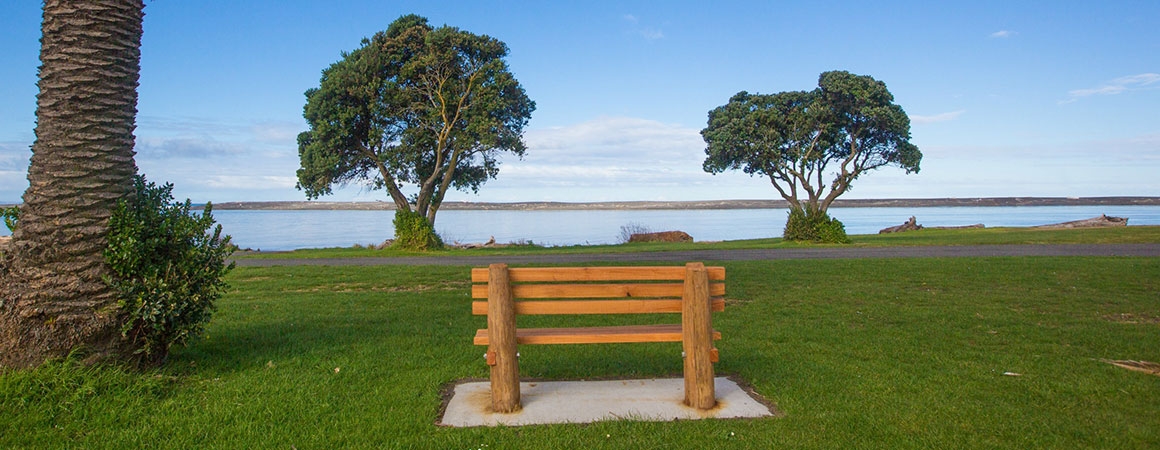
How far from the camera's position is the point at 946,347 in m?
6.95

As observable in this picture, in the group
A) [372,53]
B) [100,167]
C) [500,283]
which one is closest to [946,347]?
[500,283]

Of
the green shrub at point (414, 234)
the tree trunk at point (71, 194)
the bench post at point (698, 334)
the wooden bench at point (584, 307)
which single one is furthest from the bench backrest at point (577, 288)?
the green shrub at point (414, 234)

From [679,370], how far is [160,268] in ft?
13.6

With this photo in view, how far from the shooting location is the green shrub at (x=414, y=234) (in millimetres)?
25703

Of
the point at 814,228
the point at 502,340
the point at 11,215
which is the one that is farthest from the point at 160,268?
the point at 814,228

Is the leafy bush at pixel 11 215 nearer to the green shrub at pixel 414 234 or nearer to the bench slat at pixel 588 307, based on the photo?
the bench slat at pixel 588 307

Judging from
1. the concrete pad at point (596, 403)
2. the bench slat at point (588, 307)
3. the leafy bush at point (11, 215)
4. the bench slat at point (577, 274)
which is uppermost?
the leafy bush at point (11, 215)

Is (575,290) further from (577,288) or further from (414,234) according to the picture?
(414,234)

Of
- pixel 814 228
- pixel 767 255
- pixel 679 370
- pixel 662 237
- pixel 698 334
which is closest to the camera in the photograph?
pixel 698 334

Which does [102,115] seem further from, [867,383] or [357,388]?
[867,383]

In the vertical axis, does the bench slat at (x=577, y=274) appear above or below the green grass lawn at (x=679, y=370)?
above

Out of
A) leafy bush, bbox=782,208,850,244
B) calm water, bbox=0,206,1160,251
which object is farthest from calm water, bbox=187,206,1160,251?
leafy bush, bbox=782,208,850,244

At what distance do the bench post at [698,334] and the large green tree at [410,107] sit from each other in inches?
879

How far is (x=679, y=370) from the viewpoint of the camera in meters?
6.20
